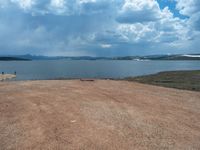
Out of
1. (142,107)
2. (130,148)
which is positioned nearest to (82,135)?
(130,148)

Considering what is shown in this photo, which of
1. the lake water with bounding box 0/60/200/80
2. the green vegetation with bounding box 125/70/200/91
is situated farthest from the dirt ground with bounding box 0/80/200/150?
the lake water with bounding box 0/60/200/80

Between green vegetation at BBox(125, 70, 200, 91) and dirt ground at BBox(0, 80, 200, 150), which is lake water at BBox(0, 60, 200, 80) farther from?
dirt ground at BBox(0, 80, 200, 150)

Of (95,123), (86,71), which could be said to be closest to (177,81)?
(95,123)

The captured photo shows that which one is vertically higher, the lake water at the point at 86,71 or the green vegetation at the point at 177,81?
the green vegetation at the point at 177,81

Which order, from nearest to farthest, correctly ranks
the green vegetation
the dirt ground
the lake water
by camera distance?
the dirt ground, the green vegetation, the lake water

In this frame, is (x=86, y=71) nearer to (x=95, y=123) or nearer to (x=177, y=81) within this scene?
(x=177, y=81)

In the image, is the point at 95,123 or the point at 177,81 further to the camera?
the point at 177,81

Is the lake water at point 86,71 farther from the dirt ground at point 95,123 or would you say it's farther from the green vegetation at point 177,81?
the dirt ground at point 95,123

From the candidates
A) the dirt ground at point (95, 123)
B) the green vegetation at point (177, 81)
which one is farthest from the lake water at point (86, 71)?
the dirt ground at point (95, 123)

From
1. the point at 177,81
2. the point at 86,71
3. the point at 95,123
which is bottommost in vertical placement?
the point at 86,71

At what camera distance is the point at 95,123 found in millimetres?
9180

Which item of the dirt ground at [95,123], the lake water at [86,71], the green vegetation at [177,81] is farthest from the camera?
the lake water at [86,71]

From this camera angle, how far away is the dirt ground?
748 cm

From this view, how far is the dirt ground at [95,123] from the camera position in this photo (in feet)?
24.5
